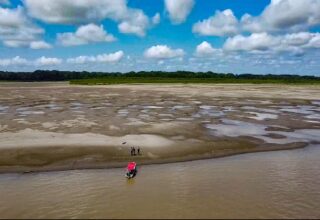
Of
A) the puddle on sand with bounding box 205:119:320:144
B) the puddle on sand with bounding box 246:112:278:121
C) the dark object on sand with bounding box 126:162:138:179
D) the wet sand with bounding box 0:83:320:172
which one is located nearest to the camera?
the dark object on sand with bounding box 126:162:138:179

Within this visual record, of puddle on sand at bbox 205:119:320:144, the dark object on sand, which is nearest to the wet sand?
puddle on sand at bbox 205:119:320:144

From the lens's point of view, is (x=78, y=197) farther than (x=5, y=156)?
No

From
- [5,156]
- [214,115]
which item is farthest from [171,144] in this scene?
[214,115]

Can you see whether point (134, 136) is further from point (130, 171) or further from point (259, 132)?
point (259, 132)

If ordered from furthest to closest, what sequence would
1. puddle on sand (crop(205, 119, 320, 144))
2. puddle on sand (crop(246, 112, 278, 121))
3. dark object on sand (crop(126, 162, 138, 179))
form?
puddle on sand (crop(246, 112, 278, 121)), puddle on sand (crop(205, 119, 320, 144)), dark object on sand (crop(126, 162, 138, 179))

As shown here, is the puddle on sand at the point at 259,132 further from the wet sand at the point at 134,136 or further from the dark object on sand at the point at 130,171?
the dark object on sand at the point at 130,171

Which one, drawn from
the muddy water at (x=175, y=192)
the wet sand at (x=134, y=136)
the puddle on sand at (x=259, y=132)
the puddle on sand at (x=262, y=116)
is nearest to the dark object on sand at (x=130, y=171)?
the muddy water at (x=175, y=192)

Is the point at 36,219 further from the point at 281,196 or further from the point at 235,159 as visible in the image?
the point at 235,159

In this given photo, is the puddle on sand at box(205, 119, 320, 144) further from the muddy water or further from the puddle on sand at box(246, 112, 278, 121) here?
the muddy water
